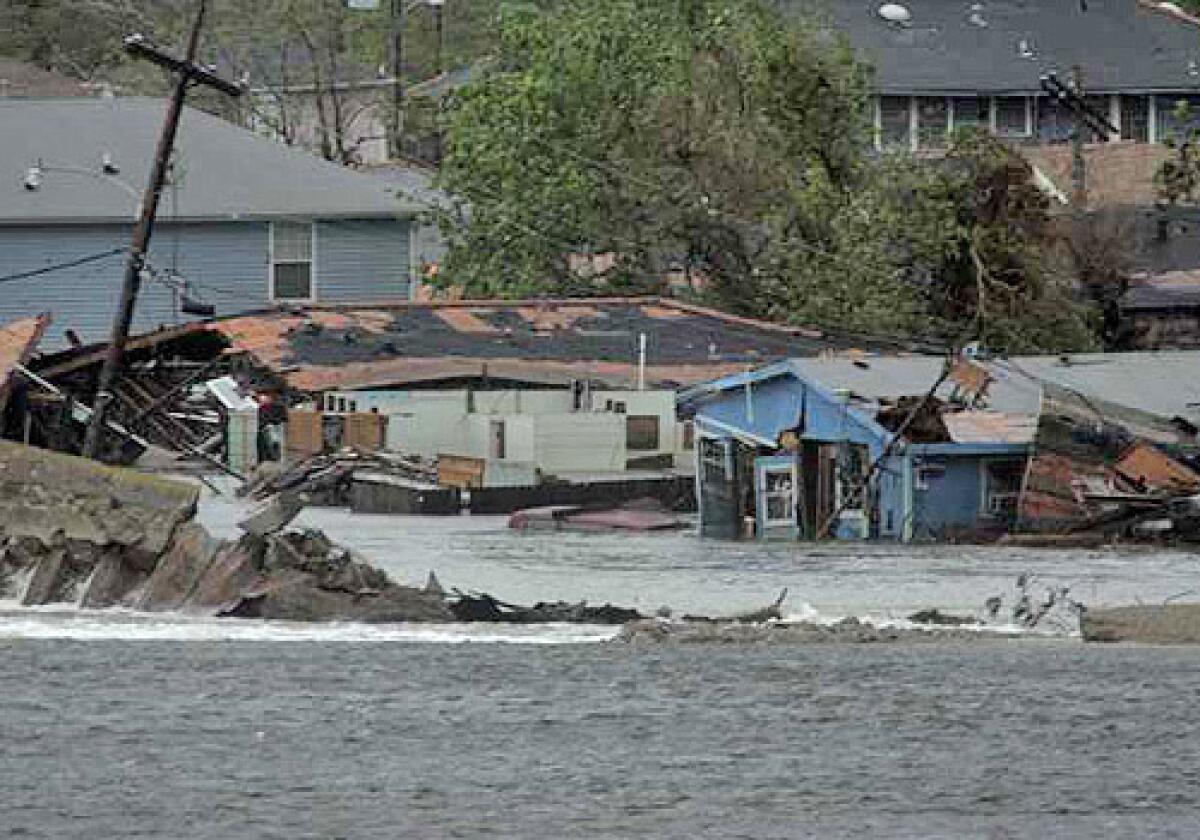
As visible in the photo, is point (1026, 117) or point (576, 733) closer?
point (576, 733)

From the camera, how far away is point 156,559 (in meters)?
37.8

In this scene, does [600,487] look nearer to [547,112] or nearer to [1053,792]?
[547,112]

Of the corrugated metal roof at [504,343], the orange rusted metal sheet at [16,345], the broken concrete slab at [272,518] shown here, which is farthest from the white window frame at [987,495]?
the orange rusted metal sheet at [16,345]

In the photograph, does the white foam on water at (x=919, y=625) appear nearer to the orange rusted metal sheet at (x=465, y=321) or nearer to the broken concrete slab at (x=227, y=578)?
the broken concrete slab at (x=227, y=578)

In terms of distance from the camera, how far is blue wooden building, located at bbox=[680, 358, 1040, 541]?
166 feet

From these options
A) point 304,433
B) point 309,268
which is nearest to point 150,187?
point 304,433

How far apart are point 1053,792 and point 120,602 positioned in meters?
16.2

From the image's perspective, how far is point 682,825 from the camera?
22922mm

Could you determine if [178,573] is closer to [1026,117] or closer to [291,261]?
[291,261]

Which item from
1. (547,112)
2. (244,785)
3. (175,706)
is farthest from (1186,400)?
(244,785)

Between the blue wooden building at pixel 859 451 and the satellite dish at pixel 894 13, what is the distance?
36045mm

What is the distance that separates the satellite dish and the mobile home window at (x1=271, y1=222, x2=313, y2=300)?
27790 mm

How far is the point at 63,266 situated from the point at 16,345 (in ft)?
20.3

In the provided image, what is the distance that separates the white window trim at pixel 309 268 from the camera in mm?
66750
